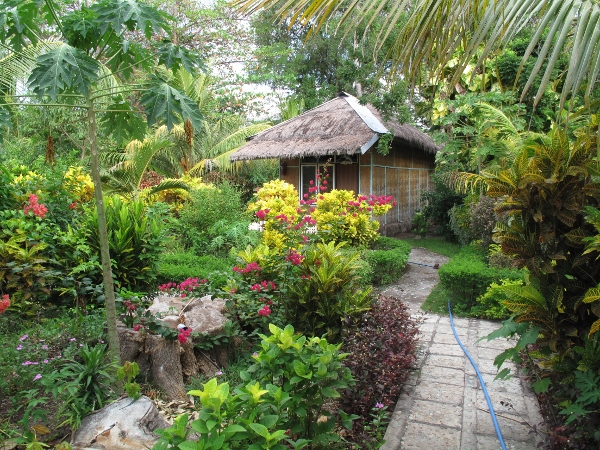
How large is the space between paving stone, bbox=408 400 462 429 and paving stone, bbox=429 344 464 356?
117 centimetres

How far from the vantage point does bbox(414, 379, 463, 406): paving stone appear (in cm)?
368

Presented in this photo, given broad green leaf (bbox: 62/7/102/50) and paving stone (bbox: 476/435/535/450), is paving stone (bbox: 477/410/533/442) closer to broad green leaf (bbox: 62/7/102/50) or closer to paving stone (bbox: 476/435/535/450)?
paving stone (bbox: 476/435/535/450)

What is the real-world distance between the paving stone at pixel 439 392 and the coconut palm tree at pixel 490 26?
2.45 meters

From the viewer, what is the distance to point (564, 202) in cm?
271

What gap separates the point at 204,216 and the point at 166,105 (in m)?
6.74

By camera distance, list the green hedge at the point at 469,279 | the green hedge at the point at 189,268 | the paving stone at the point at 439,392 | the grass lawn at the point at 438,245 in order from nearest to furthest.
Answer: the paving stone at the point at 439,392
the green hedge at the point at 189,268
the green hedge at the point at 469,279
the grass lawn at the point at 438,245

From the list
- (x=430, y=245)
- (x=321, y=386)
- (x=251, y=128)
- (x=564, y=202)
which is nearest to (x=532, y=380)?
(x=564, y=202)

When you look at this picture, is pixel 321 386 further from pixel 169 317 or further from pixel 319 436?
pixel 169 317

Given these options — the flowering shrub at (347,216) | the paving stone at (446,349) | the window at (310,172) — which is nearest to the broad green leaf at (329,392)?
the paving stone at (446,349)

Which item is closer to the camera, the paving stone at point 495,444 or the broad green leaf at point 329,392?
the broad green leaf at point 329,392

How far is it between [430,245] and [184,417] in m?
10.8

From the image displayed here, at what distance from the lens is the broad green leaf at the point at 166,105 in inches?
105

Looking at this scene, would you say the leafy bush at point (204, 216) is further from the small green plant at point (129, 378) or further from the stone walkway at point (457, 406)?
the small green plant at point (129, 378)

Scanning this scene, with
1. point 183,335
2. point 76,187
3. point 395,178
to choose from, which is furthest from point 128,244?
point 395,178
